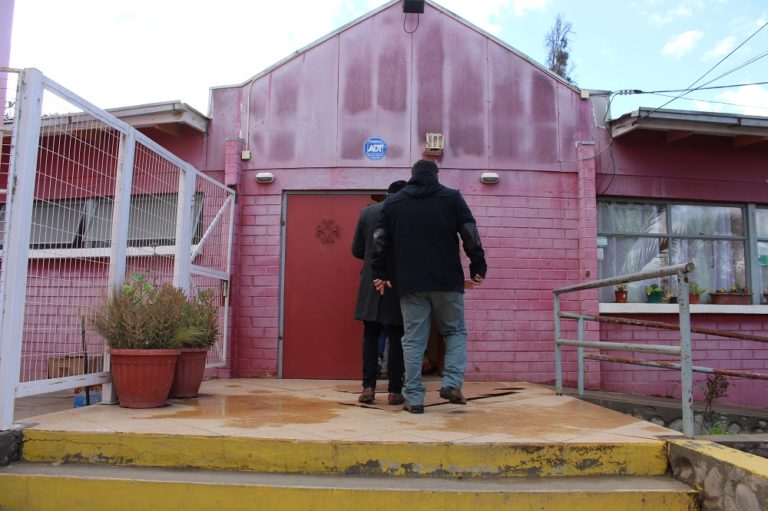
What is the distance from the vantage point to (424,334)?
4.14 metres

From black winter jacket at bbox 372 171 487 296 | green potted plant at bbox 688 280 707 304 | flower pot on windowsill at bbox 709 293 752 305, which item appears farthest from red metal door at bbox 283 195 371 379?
flower pot on windowsill at bbox 709 293 752 305

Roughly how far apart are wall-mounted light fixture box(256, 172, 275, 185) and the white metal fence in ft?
4.01

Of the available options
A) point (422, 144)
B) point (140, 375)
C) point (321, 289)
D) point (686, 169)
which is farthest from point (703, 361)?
point (140, 375)

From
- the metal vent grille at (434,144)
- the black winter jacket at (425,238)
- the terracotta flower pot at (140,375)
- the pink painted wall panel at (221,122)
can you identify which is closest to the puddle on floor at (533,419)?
the black winter jacket at (425,238)

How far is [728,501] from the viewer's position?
271 cm

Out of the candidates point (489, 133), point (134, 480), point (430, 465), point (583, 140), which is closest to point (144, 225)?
point (134, 480)

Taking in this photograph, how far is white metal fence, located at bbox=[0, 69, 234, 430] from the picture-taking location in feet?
11.1

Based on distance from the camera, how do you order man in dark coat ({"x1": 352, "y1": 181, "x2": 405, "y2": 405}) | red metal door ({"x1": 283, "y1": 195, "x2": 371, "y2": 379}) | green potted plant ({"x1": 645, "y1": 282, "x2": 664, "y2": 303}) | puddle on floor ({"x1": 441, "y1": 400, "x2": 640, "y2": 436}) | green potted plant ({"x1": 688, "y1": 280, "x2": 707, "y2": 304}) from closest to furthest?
1. puddle on floor ({"x1": 441, "y1": 400, "x2": 640, "y2": 436})
2. man in dark coat ({"x1": 352, "y1": 181, "x2": 405, "y2": 405})
3. red metal door ({"x1": 283, "y1": 195, "x2": 371, "y2": 379})
4. green potted plant ({"x1": 645, "y1": 282, "x2": 664, "y2": 303})
5. green potted plant ({"x1": 688, "y1": 280, "x2": 707, "y2": 304})

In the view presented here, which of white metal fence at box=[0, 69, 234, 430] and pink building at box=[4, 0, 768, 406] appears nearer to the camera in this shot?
white metal fence at box=[0, 69, 234, 430]

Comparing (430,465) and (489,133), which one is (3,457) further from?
(489,133)

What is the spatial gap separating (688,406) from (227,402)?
3272 mm

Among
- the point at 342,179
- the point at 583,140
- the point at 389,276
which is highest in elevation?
the point at 583,140

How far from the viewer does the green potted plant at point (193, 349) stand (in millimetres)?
4574

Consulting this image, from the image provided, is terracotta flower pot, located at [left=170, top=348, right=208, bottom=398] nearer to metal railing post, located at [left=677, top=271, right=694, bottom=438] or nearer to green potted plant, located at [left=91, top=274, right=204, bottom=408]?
green potted plant, located at [left=91, top=274, right=204, bottom=408]
